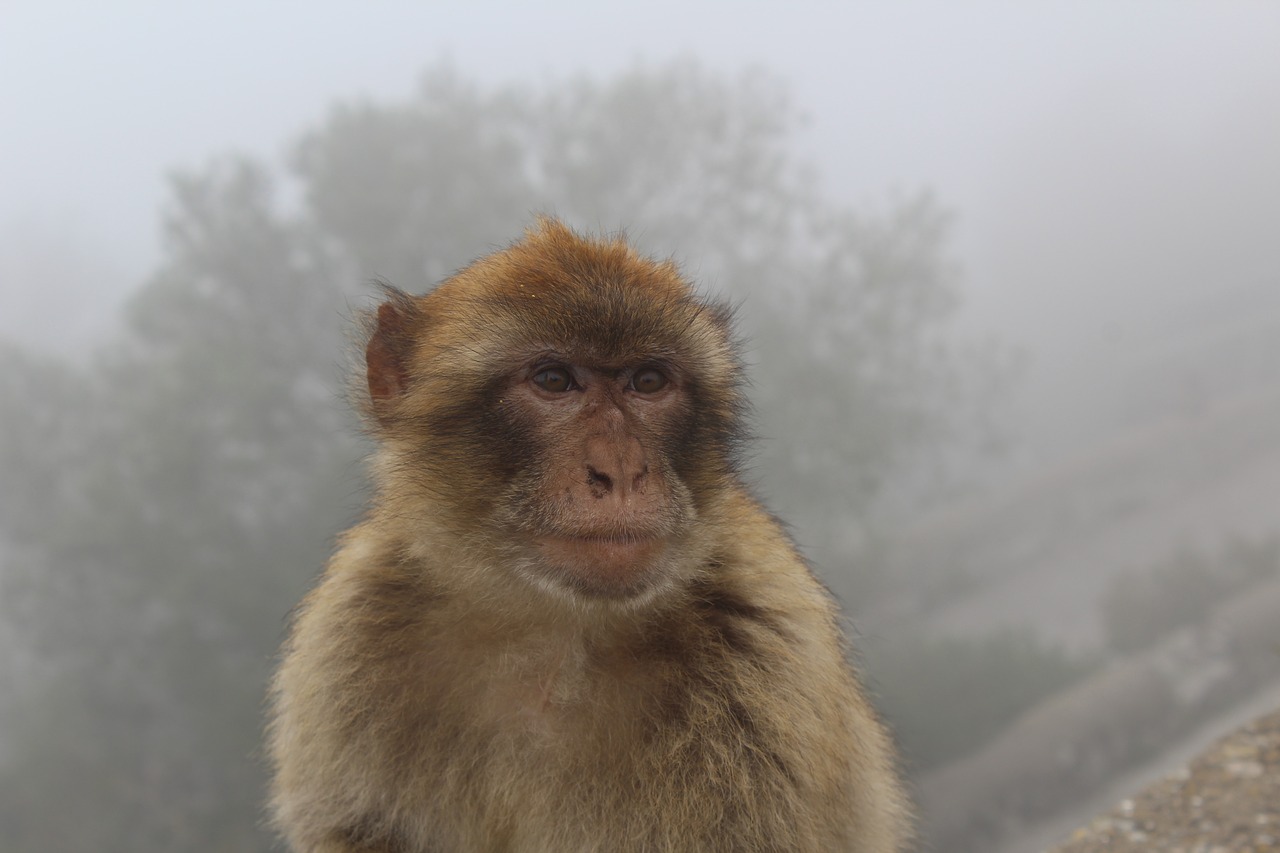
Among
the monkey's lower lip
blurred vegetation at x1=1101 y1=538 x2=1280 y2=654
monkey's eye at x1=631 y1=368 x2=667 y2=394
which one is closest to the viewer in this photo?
the monkey's lower lip

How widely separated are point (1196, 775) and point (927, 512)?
7.61 metres

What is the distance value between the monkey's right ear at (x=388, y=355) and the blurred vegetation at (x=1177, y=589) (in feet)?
25.8

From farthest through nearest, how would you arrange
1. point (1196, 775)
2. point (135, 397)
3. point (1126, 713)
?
point (135, 397) → point (1126, 713) → point (1196, 775)

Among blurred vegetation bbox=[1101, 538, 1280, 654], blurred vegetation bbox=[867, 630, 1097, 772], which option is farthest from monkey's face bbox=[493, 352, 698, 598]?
blurred vegetation bbox=[1101, 538, 1280, 654]

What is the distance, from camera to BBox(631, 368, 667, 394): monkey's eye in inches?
66.2

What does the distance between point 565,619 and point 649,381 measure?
0.45 m

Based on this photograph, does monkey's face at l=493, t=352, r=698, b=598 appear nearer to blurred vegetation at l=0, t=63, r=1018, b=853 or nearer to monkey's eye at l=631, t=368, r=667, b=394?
monkey's eye at l=631, t=368, r=667, b=394

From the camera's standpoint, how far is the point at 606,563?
4.86 ft

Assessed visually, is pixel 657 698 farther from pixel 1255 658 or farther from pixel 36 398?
pixel 36 398

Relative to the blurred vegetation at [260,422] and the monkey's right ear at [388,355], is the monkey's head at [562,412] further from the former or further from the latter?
the blurred vegetation at [260,422]

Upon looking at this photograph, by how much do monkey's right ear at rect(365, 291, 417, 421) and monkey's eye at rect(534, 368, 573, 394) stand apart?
33 centimetres

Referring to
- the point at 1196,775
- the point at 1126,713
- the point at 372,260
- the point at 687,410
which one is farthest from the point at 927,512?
the point at 687,410

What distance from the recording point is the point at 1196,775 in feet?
7.75

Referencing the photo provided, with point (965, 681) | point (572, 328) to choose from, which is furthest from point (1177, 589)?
point (572, 328)
